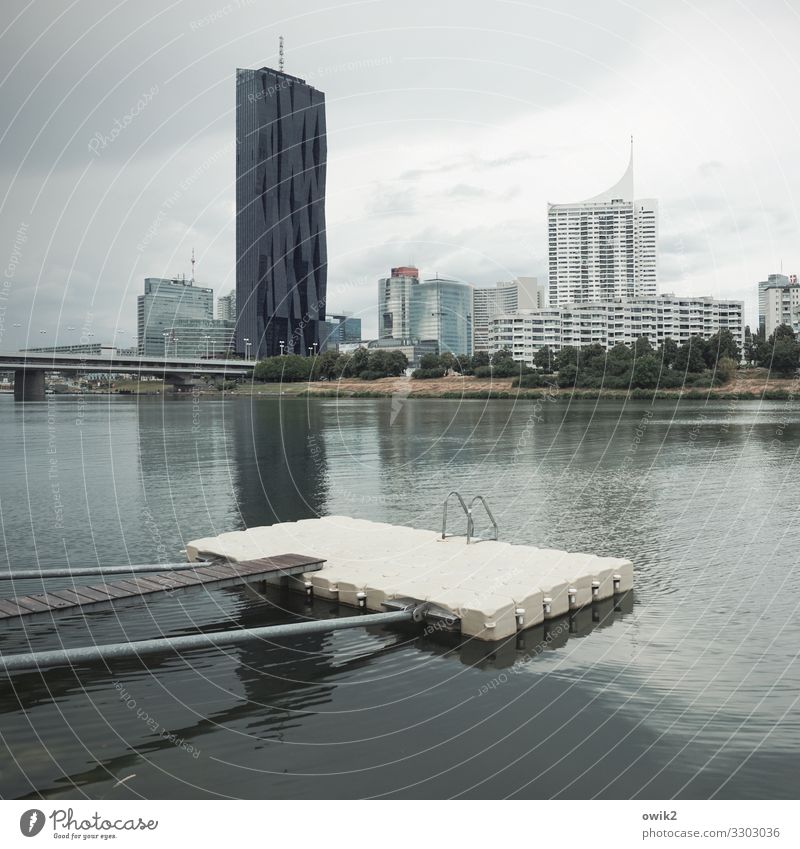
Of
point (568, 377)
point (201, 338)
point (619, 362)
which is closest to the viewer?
point (201, 338)

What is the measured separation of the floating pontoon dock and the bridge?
70155mm

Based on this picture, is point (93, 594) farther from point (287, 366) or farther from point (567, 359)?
point (567, 359)

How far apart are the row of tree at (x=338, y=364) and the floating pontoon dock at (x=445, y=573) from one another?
63.5 meters

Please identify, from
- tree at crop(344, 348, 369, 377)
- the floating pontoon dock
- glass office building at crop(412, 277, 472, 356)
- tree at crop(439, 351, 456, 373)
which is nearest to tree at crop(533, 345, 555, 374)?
tree at crop(439, 351, 456, 373)

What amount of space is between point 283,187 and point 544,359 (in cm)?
8427

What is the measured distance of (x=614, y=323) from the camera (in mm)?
133000

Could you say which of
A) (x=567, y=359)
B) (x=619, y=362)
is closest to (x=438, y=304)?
(x=619, y=362)

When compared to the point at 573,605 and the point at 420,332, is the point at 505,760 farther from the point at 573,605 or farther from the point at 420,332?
the point at 420,332

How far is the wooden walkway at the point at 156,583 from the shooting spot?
10148 mm

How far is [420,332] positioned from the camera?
46.6 metres

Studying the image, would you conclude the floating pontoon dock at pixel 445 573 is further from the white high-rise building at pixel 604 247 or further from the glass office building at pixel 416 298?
the white high-rise building at pixel 604 247

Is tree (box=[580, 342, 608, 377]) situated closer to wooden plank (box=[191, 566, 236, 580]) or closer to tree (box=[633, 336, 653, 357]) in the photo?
tree (box=[633, 336, 653, 357])

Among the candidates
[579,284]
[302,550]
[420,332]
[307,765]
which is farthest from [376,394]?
[307,765]

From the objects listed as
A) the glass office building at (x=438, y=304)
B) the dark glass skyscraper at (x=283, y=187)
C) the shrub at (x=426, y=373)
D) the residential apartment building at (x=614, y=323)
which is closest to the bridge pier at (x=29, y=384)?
the shrub at (x=426, y=373)
